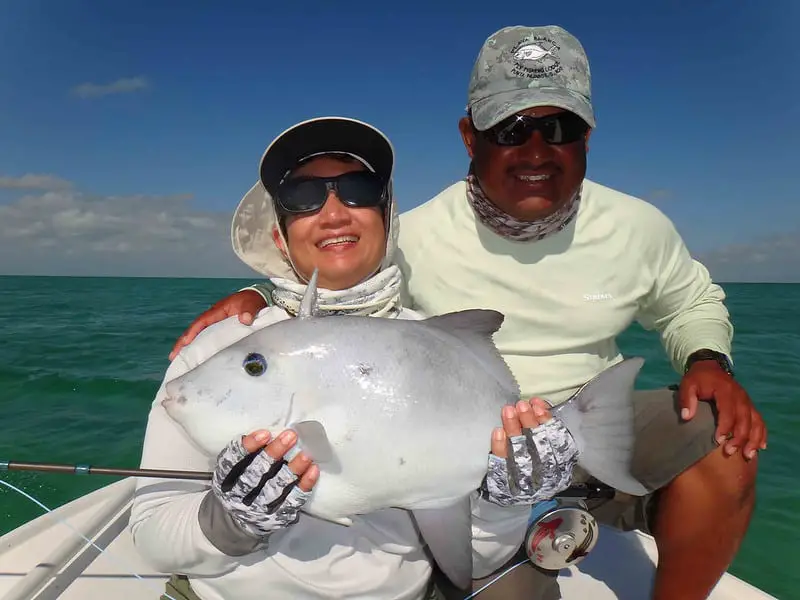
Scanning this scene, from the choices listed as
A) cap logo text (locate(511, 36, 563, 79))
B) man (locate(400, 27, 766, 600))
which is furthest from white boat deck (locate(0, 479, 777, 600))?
cap logo text (locate(511, 36, 563, 79))

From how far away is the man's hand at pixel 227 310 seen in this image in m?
2.33

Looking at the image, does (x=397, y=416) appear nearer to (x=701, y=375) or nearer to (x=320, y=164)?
(x=320, y=164)

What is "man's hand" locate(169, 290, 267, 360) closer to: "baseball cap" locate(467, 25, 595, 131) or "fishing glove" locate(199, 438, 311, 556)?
"fishing glove" locate(199, 438, 311, 556)

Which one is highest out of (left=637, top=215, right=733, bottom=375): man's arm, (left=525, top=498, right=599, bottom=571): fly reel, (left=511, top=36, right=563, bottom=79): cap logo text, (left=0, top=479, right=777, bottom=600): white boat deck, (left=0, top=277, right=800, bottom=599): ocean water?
(left=511, top=36, right=563, bottom=79): cap logo text

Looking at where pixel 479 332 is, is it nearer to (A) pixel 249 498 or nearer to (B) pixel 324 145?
(A) pixel 249 498

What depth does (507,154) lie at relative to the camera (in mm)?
2871

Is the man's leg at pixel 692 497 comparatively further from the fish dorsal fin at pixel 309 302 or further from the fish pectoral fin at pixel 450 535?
the fish dorsal fin at pixel 309 302

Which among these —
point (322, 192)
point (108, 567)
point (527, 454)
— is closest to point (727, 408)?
point (527, 454)

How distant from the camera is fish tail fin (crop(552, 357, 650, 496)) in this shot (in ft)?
→ 6.17

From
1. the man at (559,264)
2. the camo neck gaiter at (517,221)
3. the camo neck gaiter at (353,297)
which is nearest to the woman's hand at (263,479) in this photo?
the camo neck gaiter at (353,297)

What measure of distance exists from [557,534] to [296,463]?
141cm

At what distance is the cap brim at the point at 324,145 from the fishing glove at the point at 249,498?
118 centimetres

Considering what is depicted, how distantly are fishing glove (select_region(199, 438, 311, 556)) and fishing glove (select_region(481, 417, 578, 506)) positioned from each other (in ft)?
1.91

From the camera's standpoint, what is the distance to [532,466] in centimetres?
173
